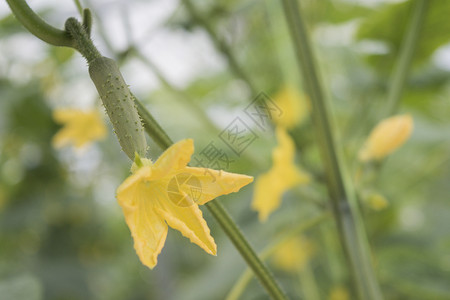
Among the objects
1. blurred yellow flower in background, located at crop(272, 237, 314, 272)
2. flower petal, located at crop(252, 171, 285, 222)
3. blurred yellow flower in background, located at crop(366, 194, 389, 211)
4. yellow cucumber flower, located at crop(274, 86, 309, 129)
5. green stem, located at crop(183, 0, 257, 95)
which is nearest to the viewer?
blurred yellow flower in background, located at crop(366, 194, 389, 211)

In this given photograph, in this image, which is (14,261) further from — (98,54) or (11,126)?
(98,54)

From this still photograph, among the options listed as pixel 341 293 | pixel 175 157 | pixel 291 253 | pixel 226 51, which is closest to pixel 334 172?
pixel 175 157

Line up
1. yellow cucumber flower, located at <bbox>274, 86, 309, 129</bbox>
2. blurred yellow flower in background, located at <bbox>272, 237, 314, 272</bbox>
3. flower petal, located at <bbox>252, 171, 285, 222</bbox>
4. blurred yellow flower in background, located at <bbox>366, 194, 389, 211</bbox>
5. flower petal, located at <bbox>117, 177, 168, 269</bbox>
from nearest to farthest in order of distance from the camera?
flower petal, located at <bbox>117, 177, 168, 269</bbox>
blurred yellow flower in background, located at <bbox>366, 194, 389, 211</bbox>
flower petal, located at <bbox>252, 171, 285, 222</bbox>
yellow cucumber flower, located at <bbox>274, 86, 309, 129</bbox>
blurred yellow flower in background, located at <bbox>272, 237, 314, 272</bbox>

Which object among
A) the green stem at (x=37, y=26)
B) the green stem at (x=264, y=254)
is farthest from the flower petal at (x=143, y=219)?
the green stem at (x=264, y=254)

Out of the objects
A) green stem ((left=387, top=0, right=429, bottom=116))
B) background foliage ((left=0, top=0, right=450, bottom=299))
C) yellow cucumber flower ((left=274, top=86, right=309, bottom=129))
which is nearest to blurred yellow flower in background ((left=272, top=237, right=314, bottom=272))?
background foliage ((left=0, top=0, right=450, bottom=299))

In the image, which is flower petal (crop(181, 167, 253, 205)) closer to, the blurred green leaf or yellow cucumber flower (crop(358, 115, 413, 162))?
yellow cucumber flower (crop(358, 115, 413, 162))

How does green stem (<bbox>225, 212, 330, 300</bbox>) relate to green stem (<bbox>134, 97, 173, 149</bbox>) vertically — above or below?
below

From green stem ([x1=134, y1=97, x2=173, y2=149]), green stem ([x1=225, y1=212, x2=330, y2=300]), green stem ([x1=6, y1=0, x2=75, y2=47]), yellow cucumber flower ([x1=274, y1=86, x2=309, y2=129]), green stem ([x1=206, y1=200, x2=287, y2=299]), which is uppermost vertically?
yellow cucumber flower ([x1=274, y1=86, x2=309, y2=129])
